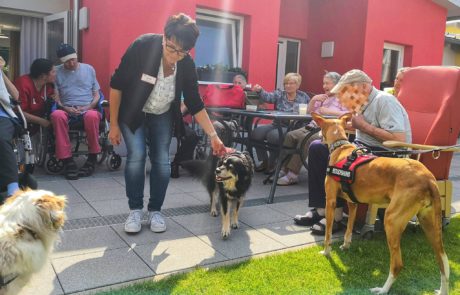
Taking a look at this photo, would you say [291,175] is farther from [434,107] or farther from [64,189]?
[64,189]

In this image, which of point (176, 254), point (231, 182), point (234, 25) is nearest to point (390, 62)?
point (234, 25)

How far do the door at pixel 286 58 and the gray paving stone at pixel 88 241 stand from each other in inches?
284

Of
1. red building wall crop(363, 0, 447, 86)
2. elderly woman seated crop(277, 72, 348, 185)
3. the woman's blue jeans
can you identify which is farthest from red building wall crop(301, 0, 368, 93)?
the woman's blue jeans

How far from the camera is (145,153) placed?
334 centimetres

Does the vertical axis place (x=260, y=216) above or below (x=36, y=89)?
below

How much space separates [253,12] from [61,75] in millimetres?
3923

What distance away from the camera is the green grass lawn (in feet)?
8.21

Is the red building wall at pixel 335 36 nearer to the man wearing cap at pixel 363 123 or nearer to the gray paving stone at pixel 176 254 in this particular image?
the man wearing cap at pixel 363 123

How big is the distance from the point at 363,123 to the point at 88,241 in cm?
234

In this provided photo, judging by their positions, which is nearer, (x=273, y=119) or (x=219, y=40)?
(x=273, y=119)

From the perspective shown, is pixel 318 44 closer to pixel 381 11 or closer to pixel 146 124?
pixel 381 11

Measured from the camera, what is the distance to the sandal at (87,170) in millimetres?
5160

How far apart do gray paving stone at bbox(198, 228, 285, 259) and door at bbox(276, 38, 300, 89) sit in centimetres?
679

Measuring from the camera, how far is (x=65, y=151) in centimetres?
495
